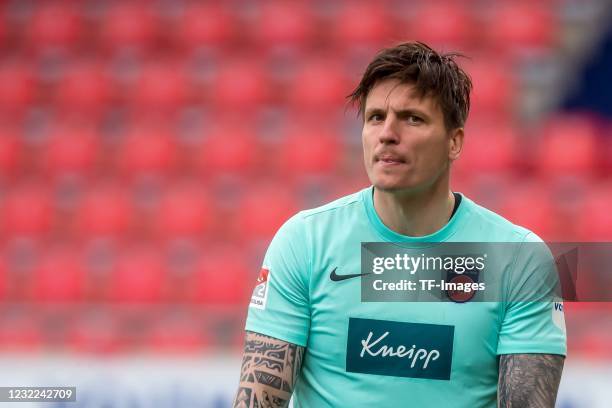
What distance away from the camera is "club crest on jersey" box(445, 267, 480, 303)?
2484mm

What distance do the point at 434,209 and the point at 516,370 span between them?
0.44 meters

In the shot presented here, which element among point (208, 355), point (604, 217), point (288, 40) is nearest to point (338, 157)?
point (288, 40)

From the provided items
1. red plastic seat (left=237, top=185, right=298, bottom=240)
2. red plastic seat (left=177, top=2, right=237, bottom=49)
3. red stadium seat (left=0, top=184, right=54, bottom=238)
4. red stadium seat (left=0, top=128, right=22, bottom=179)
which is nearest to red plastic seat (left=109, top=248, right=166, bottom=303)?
red plastic seat (left=237, top=185, right=298, bottom=240)

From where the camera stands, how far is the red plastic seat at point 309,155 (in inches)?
285

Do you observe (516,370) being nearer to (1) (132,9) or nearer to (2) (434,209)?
(2) (434,209)

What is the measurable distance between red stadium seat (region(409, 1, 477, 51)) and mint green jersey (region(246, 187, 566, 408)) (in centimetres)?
570

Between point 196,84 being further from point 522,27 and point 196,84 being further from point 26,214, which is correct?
point 522,27

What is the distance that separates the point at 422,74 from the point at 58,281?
15.0ft

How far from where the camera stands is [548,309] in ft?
8.07

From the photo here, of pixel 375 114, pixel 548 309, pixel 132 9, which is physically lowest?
pixel 548 309

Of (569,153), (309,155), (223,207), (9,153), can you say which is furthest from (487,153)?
(9,153)

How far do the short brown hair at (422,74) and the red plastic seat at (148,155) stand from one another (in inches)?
196

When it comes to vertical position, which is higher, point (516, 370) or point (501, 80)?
point (501, 80)

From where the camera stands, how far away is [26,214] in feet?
23.5
